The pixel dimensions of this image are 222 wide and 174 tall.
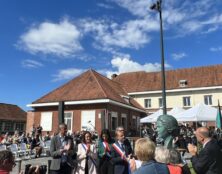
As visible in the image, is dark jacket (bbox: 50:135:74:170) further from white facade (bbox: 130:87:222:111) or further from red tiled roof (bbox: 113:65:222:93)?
red tiled roof (bbox: 113:65:222:93)

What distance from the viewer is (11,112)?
57438 mm

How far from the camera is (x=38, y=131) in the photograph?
69.3ft

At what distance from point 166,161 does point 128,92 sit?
41.8m

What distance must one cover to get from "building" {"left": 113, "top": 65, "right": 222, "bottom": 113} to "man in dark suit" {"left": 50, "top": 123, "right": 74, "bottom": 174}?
36366mm

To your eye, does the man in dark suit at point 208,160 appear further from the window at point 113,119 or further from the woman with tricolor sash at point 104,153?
the window at point 113,119

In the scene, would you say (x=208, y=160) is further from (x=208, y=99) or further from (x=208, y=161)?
(x=208, y=99)

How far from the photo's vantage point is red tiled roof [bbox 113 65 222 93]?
42.1 m

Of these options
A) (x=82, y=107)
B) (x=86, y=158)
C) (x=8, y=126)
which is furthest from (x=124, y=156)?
(x=8, y=126)

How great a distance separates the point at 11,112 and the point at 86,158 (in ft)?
177

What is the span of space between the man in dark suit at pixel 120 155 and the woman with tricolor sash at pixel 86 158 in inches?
35.1

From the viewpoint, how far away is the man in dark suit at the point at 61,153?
272 inches

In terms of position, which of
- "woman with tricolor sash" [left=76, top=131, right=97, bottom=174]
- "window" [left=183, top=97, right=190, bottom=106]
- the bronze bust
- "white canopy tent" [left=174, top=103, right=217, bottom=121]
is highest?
"window" [left=183, top=97, right=190, bottom=106]

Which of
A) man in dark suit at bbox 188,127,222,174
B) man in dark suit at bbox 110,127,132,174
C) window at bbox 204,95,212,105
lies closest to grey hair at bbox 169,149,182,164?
man in dark suit at bbox 188,127,222,174

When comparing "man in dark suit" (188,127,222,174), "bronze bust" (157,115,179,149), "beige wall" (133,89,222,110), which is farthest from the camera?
"beige wall" (133,89,222,110)
